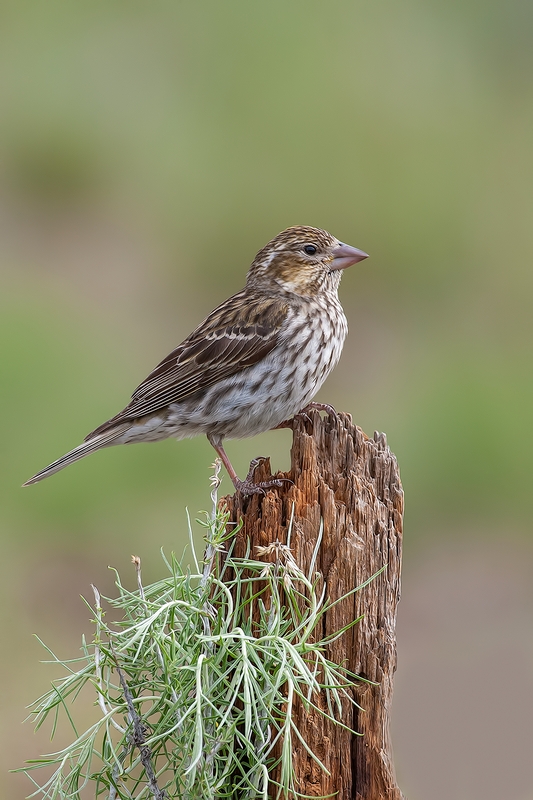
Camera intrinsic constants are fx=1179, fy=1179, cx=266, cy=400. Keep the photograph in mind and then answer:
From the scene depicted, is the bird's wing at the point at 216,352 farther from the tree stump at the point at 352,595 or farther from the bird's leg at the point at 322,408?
the tree stump at the point at 352,595

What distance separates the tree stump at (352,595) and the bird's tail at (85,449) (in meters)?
1.80

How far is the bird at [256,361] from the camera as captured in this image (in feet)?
16.9

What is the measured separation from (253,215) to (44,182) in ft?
11.0

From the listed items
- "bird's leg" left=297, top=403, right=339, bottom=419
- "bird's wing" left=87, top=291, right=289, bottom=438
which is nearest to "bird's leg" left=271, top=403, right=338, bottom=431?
"bird's leg" left=297, top=403, right=339, bottom=419

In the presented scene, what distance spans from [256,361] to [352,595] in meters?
1.91

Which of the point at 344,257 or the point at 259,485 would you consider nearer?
the point at 259,485

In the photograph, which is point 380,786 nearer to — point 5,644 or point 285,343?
point 285,343

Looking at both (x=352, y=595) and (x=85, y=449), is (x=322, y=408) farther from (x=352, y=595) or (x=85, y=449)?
(x=352, y=595)

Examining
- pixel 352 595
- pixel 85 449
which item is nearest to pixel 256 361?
pixel 85 449

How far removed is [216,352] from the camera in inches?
210

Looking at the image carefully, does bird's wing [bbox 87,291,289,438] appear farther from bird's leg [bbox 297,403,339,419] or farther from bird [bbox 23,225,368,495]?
bird's leg [bbox 297,403,339,419]

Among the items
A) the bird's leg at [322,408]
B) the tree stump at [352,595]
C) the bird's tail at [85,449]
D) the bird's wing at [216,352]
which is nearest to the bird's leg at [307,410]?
the bird's leg at [322,408]

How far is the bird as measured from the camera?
5141mm

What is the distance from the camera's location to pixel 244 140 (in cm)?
1366
